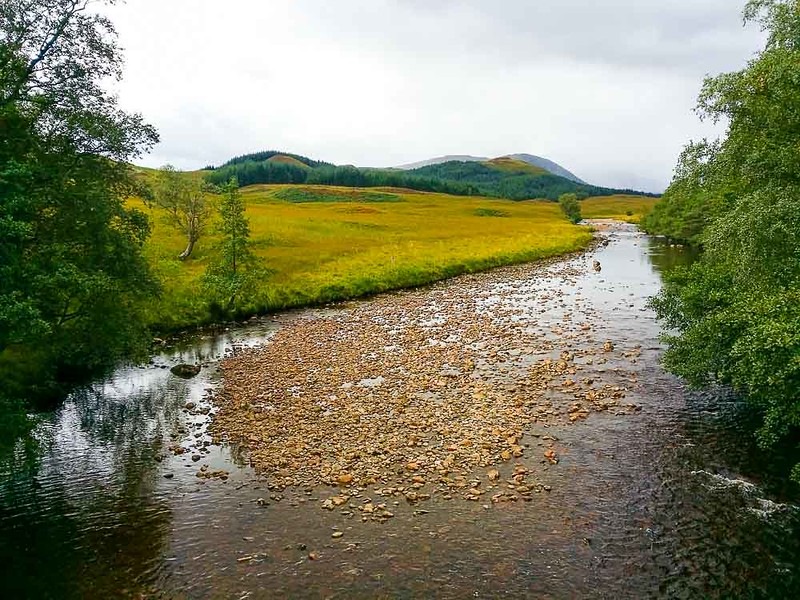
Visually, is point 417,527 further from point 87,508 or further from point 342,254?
point 342,254

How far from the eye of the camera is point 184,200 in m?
52.2

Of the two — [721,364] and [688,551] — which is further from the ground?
[721,364]

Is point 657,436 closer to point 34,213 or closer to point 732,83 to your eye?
point 732,83

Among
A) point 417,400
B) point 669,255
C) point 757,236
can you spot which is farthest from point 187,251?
point 669,255

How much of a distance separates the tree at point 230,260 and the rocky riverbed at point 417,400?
17.7 ft

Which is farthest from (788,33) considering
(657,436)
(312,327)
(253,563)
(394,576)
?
(312,327)

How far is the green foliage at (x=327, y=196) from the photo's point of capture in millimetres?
150250

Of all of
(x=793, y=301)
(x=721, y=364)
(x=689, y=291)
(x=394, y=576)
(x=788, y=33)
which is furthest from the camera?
(x=689, y=291)

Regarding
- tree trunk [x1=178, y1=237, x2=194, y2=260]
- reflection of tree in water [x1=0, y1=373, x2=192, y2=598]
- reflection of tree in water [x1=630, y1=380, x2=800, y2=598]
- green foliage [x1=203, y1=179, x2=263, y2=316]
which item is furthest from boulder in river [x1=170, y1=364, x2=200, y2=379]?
tree trunk [x1=178, y1=237, x2=194, y2=260]

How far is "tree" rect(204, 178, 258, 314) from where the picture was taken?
4000cm

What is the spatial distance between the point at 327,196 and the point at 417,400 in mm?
136396

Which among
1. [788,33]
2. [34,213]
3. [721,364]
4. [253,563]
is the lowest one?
[253,563]

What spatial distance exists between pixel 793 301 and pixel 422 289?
39207 millimetres

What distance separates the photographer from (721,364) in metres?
19.9
